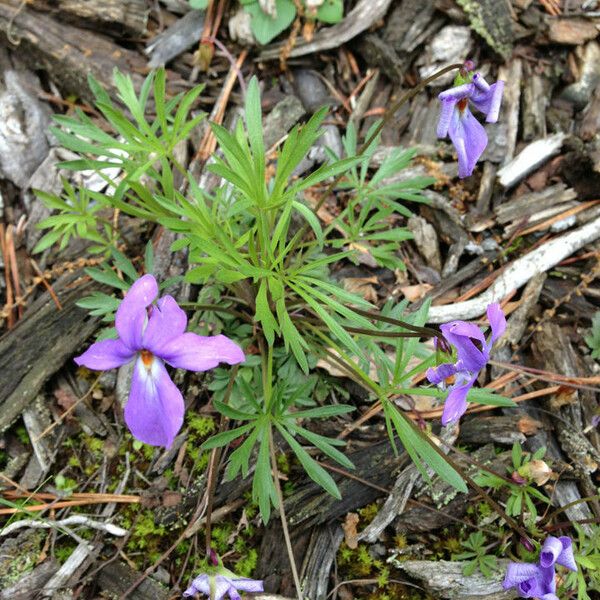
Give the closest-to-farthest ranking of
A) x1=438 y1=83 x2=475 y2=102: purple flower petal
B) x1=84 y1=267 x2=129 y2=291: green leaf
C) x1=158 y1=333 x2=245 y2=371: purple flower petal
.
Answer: x1=158 y1=333 x2=245 y2=371: purple flower petal
x1=438 y1=83 x2=475 y2=102: purple flower petal
x1=84 y1=267 x2=129 y2=291: green leaf

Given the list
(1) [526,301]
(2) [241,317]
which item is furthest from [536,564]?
(2) [241,317]

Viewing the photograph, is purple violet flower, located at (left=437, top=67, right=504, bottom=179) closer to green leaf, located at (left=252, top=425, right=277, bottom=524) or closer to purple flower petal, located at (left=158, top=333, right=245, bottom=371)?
purple flower petal, located at (left=158, top=333, right=245, bottom=371)

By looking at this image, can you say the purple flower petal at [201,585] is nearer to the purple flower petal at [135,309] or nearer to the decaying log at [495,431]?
the purple flower petal at [135,309]

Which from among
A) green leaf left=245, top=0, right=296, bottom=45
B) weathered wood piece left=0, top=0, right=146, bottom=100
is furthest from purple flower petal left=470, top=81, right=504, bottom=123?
weathered wood piece left=0, top=0, right=146, bottom=100


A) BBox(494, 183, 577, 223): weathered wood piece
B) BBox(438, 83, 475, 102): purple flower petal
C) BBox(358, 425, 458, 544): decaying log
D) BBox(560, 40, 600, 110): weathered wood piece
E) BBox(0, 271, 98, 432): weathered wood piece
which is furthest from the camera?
BBox(560, 40, 600, 110): weathered wood piece

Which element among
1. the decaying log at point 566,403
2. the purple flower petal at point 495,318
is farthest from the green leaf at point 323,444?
the decaying log at point 566,403

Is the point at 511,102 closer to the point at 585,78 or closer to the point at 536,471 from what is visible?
the point at 585,78

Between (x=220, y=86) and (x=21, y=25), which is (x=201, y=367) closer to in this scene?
(x=220, y=86)

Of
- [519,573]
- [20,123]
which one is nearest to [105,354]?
[519,573]
